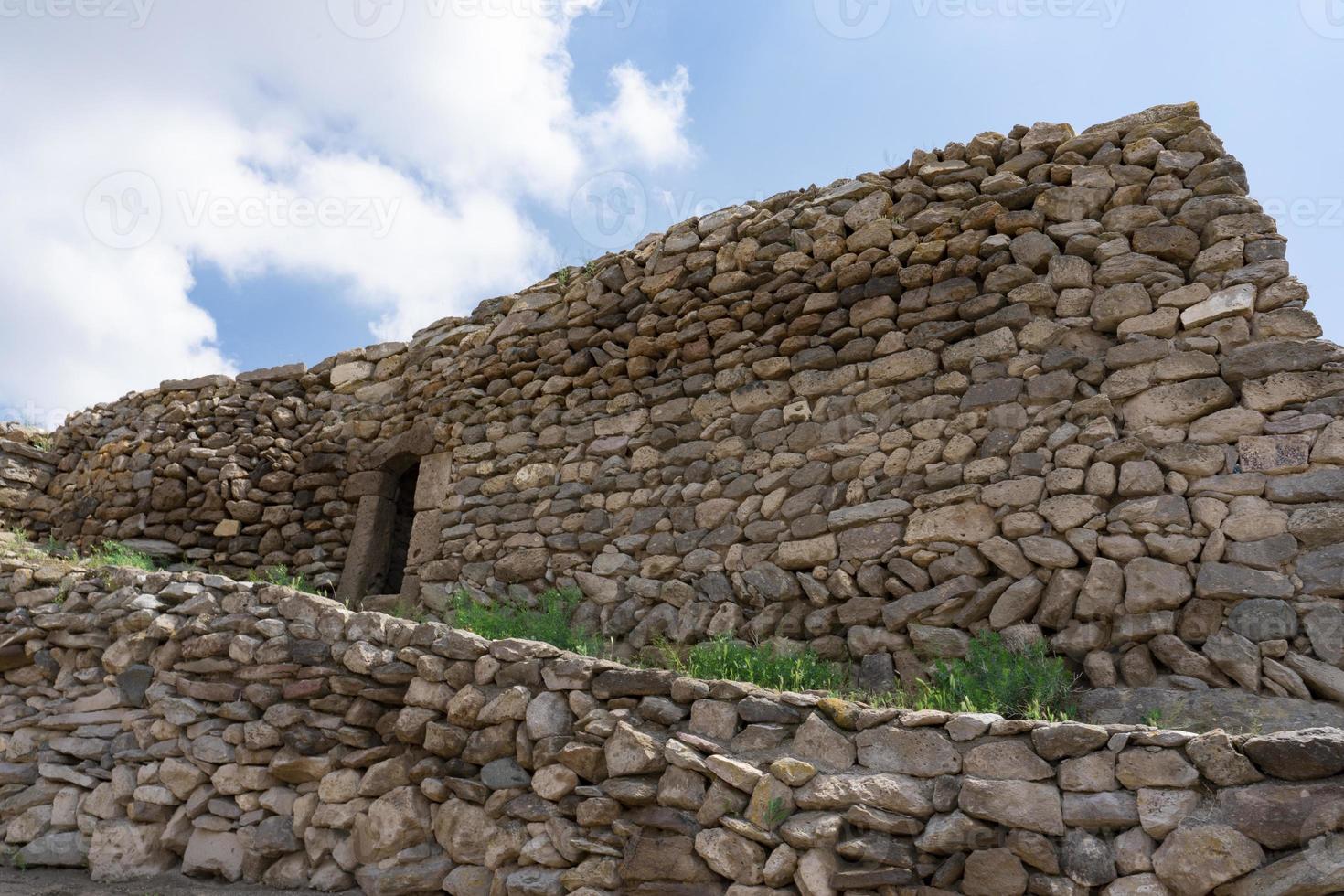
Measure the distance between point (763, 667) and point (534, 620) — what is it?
6.18 ft

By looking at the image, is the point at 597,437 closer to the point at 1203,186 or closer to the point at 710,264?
the point at 710,264

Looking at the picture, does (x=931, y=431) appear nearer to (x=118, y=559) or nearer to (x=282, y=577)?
(x=282, y=577)

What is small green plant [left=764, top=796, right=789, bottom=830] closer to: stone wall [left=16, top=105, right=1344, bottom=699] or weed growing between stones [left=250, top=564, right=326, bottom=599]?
stone wall [left=16, top=105, right=1344, bottom=699]

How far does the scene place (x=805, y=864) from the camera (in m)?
2.92

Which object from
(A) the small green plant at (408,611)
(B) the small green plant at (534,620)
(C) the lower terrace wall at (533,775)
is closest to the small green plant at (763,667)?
(B) the small green plant at (534,620)

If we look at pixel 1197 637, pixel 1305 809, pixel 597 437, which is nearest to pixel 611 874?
pixel 1305 809

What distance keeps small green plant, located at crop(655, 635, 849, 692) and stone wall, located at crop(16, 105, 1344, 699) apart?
150mm

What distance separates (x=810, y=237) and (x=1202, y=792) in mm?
4027

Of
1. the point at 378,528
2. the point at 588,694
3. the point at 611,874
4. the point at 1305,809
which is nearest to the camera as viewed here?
the point at 1305,809

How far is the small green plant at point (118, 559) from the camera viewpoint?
18.5 ft

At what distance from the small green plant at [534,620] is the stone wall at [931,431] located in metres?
0.16

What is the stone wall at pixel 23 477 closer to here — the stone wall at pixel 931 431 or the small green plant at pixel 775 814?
the stone wall at pixel 931 431

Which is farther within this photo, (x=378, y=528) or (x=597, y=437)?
(x=378, y=528)

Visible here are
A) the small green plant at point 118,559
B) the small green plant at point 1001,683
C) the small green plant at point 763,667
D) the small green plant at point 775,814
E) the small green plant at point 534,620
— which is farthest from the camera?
the small green plant at point 118,559
